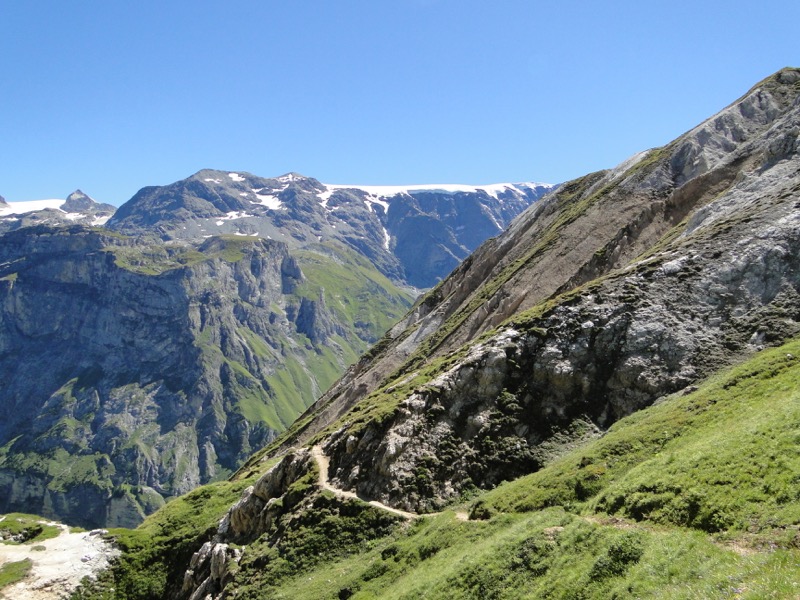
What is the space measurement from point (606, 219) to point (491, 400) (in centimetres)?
5486

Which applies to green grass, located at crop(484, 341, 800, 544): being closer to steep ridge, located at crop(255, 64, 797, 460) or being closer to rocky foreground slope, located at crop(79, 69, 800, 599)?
rocky foreground slope, located at crop(79, 69, 800, 599)

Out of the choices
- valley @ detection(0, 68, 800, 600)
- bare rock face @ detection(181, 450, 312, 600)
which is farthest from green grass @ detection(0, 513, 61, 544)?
bare rock face @ detection(181, 450, 312, 600)

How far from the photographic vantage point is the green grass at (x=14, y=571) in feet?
154

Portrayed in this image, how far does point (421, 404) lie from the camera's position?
4578 centimetres

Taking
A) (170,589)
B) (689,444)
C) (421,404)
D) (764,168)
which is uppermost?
(764,168)

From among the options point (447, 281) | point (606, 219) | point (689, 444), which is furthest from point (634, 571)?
point (447, 281)

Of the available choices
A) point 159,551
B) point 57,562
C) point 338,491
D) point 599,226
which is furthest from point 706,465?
point 599,226

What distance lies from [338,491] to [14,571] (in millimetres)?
31970

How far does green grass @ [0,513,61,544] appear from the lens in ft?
185

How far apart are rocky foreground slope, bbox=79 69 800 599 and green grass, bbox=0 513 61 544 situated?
1400cm

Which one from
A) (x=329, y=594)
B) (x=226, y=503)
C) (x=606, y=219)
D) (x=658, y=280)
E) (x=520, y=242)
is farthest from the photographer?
(x=520, y=242)

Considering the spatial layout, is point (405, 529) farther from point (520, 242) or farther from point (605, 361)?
point (520, 242)

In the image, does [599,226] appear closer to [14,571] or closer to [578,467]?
[578,467]

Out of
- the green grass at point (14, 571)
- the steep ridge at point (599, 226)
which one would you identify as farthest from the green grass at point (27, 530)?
the steep ridge at point (599, 226)
